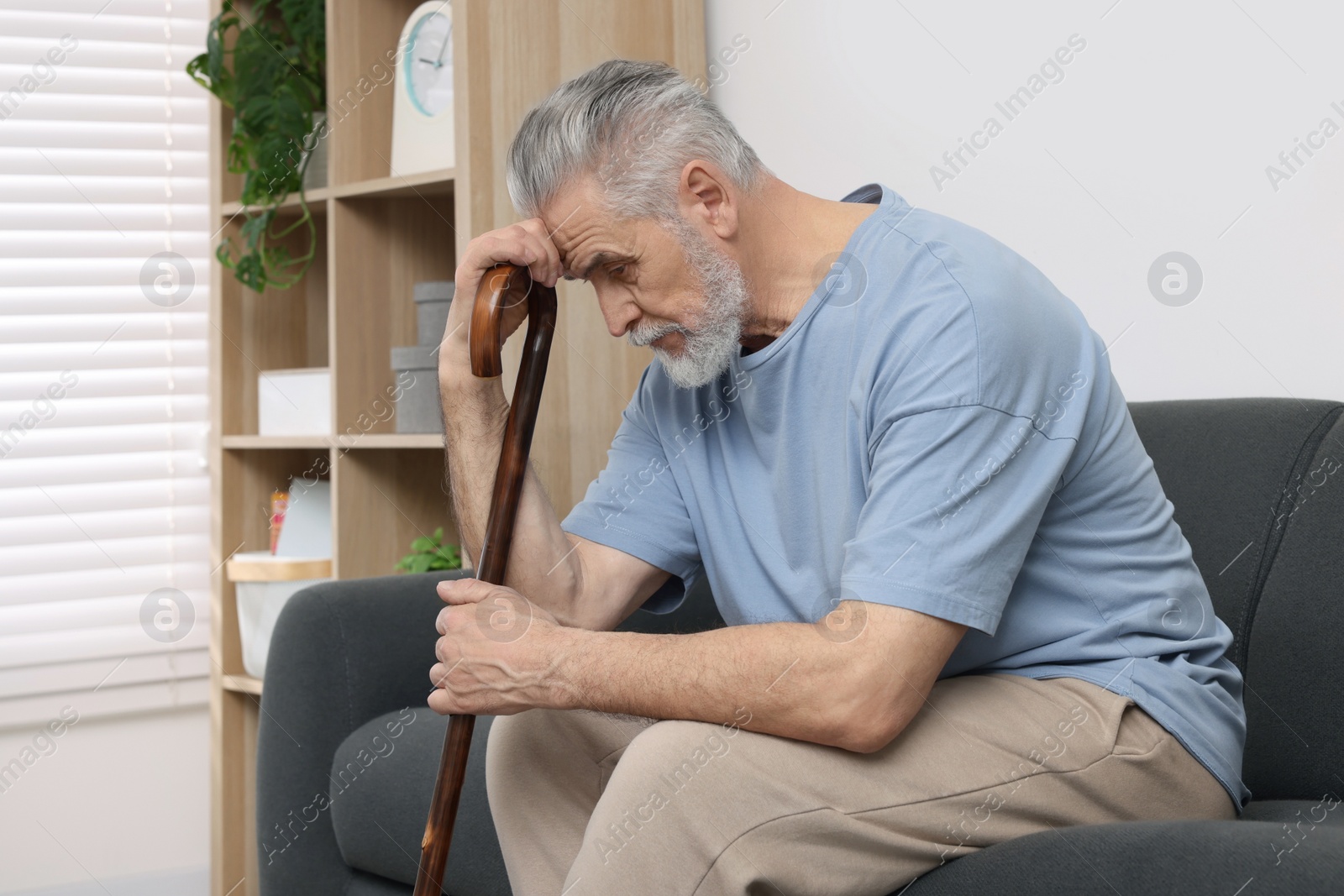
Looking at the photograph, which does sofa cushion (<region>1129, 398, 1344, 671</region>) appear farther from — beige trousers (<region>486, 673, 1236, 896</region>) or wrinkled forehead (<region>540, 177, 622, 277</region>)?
wrinkled forehead (<region>540, 177, 622, 277</region>)

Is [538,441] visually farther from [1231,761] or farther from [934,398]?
[1231,761]

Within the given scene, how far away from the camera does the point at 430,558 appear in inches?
83.4

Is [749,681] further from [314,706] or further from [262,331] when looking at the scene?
[262,331]

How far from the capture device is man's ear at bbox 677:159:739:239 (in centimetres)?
125

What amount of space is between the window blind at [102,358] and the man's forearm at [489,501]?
50.9 inches

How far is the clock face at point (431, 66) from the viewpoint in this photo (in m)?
2.12

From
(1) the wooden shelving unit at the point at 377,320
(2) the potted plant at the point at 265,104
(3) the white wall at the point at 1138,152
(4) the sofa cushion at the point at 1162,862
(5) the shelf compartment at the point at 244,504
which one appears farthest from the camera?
(5) the shelf compartment at the point at 244,504

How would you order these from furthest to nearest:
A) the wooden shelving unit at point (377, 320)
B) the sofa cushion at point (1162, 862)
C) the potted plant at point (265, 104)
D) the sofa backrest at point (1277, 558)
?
the potted plant at point (265, 104) → the wooden shelving unit at point (377, 320) → the sofa backrest at point (1277, 558) → the sofa cushion at point (1162, 862)

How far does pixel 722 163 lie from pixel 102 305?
1.69 meters

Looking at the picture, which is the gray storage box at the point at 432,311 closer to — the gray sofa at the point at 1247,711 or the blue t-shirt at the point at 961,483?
the gray sofa at the point at 1247,711

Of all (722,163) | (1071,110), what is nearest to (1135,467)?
(722,163)

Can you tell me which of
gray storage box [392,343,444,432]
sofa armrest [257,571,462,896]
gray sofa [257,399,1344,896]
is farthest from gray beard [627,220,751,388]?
gray storage box [392,343,444,432]

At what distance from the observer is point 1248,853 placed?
0.76m

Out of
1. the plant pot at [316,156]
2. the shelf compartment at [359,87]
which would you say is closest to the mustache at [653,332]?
the shelf compartment at [359,87]
